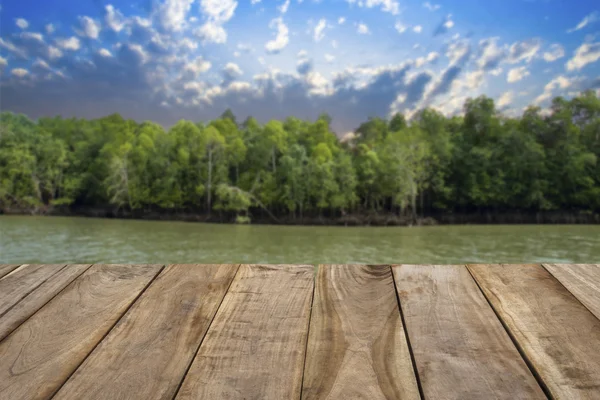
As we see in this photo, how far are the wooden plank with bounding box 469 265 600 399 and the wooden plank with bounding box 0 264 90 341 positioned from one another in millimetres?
1149

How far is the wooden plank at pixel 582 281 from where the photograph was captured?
4.35 feet

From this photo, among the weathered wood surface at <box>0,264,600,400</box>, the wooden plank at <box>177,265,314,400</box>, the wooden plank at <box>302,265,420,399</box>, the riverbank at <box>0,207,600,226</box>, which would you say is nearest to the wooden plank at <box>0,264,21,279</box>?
the weathered wood surface at <box>0,264,600,400</box>

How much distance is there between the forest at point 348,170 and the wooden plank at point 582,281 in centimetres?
2716

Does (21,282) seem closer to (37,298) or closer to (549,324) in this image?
(37,298)

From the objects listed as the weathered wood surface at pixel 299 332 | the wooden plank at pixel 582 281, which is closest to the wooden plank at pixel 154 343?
the weathered wood surface at pixel 299 332

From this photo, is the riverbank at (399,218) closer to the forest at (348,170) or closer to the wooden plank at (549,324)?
the forest at (348,170)

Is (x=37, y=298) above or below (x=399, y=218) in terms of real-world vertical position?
above

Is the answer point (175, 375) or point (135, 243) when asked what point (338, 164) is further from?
point (175, 375)

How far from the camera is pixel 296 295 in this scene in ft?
4.38

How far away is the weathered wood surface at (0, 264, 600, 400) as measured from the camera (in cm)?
91

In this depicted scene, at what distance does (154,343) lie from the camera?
1.08 meters

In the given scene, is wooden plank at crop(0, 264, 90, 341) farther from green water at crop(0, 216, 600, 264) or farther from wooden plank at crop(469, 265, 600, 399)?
green water at crop(0, 216, 600, 264)

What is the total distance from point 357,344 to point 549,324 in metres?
0.48

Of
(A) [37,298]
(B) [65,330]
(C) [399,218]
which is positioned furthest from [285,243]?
(B) [65,330]
